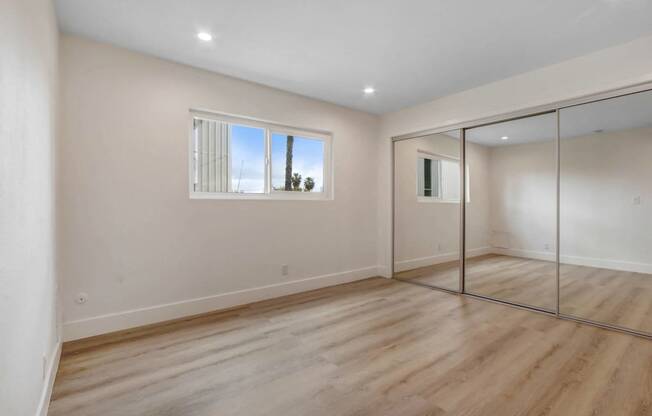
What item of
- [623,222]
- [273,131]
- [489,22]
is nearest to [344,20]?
[489,22]

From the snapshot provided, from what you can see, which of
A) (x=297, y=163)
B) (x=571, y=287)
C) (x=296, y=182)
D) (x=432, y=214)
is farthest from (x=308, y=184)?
(x=571, y=287)

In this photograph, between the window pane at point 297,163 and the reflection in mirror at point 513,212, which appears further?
the window pane at point 297,163

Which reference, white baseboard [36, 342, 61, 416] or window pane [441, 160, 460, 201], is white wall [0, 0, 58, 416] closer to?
white baseboard [36, 342, 61, 416]

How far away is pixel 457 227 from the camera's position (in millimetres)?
4148

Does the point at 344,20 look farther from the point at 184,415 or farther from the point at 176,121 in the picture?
the point at 184,415

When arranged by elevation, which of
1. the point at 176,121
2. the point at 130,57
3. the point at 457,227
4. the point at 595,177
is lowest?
the point at 457,227

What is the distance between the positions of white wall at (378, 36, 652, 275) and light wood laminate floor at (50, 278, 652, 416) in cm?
224

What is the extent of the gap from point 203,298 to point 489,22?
3.67m

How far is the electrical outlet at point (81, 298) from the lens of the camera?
8.80 feet

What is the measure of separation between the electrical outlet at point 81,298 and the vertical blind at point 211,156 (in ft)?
4.45

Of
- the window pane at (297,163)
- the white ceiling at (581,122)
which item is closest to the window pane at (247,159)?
the window pane at (297,163)

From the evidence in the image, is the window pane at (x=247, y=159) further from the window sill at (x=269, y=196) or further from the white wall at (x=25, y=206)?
the white wall at (x=25, y=206)

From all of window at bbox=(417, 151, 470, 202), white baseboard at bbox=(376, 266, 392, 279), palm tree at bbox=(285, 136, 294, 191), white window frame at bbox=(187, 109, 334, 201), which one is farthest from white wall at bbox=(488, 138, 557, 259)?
palm tree at bbox=(285, 136, 294, 191)

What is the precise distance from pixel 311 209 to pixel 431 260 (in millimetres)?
1916
